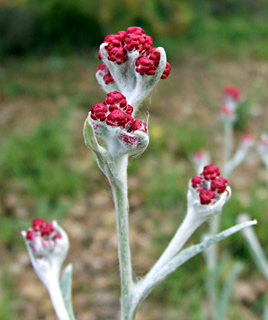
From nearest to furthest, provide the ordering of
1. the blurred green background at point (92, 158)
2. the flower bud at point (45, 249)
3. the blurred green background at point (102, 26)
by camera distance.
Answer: the flower bud at point (45, 249) → the blurred green background at point (92, 158) → the blurred green background at point (102, 26)

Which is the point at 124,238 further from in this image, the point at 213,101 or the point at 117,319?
the point at 213,101

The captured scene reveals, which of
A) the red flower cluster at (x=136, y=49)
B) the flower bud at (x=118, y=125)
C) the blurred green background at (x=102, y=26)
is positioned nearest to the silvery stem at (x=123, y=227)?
the flower bud at (x=118, y=125)

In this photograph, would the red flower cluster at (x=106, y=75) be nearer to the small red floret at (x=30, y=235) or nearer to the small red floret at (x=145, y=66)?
the small red floret at (x=145, y=66)

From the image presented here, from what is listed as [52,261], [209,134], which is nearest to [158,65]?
[52,261]

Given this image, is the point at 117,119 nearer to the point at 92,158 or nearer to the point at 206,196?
the point at 206,196

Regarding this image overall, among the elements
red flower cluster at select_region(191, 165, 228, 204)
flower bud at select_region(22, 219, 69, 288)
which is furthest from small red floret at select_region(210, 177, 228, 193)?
flower bud at select_region(22, 219, 69, 288)

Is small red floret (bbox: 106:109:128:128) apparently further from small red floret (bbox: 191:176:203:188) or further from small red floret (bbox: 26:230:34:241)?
small red floret (bbox: 26:230:34:241)
